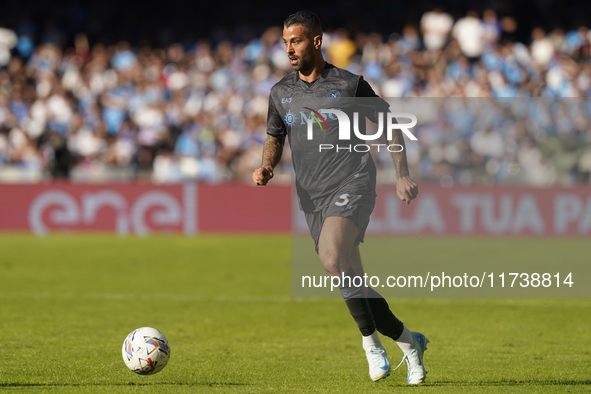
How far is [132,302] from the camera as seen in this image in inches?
403

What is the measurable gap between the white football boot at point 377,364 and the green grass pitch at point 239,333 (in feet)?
0.31

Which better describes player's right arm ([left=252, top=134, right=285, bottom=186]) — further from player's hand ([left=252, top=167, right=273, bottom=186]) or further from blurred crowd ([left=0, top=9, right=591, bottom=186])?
blurred crowd ([left=0, top=9, right=591, bottom=186])

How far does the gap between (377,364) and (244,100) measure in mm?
14626

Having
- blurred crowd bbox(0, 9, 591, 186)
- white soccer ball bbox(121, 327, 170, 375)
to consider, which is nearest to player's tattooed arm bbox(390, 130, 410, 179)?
white soccer ball bbox(121, 327, 170, 375)

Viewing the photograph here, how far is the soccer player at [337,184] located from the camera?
18.5 ft

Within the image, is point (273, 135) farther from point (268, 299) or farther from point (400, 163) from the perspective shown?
point (268, 299)

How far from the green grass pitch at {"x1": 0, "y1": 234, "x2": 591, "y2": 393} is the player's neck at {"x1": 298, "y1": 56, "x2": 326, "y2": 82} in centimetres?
209

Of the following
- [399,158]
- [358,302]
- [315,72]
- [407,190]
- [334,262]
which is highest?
[315,72]

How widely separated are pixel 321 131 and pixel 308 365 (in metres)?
1.92

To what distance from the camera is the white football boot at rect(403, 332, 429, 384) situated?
19.1 ft

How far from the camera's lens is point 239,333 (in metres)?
8.22

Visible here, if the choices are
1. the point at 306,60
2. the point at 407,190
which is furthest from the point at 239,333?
the point at 306,60

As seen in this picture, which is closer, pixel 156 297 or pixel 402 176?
pixel 402 176

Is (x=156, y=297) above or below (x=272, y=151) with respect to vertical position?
below
